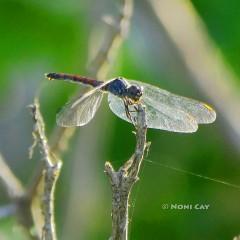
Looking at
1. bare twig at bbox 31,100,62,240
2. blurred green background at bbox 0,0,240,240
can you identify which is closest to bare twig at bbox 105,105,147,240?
bare twig at bbox 31,100,62,240

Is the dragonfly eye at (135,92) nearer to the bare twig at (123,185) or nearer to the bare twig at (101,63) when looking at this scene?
the bare twig at (101,63)

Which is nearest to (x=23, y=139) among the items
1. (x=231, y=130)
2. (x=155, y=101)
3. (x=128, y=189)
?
(x=231, y=130)

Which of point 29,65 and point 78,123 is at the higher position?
point 29,65

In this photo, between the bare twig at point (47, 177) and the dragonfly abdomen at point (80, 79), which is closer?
the bare twig at point (47, 177)

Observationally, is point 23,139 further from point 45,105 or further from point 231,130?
point 231,130

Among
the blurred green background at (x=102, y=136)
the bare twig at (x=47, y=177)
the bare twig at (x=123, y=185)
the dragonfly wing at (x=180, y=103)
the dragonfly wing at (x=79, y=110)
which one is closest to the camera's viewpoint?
the bare twig at (x=123, y=185)

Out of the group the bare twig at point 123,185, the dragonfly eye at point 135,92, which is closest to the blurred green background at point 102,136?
the dragonfly eye at point 135,92

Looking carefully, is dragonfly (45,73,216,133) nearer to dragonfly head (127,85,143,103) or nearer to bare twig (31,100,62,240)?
dragonfly head (127,85,143,103)
